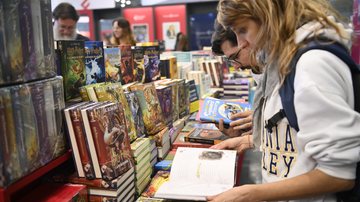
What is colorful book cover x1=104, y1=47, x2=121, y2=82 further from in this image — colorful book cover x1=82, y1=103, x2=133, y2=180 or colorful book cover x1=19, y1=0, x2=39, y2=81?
colorful book cover x1=19, y1=0, x2=39, y2=81

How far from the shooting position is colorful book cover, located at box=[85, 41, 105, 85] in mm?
1584

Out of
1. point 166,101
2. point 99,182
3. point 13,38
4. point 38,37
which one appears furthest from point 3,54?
point 166,101

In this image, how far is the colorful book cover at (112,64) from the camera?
6.01ft

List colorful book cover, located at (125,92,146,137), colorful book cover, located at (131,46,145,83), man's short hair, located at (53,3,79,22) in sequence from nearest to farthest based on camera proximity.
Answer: colorful book cover, located at (125,92,146,137)
colorful book cover, located at (131,46,145,83)
man's short hair, located at (53,3,79,22)

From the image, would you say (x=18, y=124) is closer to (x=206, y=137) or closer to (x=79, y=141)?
(x=79, y=141)

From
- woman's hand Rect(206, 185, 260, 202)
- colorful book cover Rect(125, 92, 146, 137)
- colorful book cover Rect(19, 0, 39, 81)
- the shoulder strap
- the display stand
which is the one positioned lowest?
woman's hand Rect(206, 185, 260, 202)

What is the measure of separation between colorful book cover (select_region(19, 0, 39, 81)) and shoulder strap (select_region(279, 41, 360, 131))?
804 mm

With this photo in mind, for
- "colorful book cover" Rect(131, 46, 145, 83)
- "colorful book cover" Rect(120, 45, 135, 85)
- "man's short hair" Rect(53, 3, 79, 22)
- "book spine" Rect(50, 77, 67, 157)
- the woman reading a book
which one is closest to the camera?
the woman reading a book

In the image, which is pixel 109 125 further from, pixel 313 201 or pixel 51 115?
pixel 313 201

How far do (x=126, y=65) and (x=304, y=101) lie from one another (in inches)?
52.9

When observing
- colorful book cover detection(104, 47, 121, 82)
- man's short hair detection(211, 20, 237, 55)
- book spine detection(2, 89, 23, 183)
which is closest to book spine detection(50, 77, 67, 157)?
book spine detection(2, 89, 23, 183)

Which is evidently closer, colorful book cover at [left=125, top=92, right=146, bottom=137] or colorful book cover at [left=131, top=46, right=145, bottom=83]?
colorful book cover at [left=125, top=92, right=146, bottom=137]

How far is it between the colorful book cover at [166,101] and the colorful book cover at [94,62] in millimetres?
559

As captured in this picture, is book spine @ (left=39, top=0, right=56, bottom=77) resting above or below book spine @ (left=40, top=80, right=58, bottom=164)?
above
